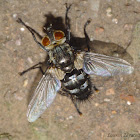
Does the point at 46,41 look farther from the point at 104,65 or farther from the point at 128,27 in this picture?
the point at 128,27

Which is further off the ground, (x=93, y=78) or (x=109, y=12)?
(x=109, y=12)

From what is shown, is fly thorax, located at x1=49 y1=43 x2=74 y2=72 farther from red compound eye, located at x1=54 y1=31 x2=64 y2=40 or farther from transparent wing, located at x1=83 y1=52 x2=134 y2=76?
transparent wing, located at x1=83 y1=52 x2=134 y2=76

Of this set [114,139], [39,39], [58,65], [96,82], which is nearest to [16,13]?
[39,39]

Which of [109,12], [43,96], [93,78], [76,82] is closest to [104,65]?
[93,78]

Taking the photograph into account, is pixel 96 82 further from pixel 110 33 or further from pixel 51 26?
pixel 51 26

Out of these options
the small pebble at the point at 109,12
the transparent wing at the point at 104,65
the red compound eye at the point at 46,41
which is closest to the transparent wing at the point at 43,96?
the red compound eye at the point at 46,41

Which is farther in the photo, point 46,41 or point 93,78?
point 93,78
